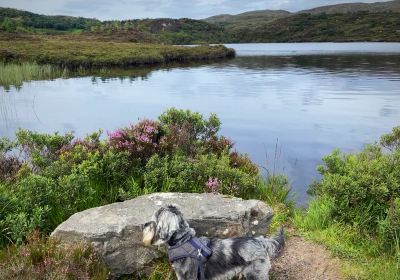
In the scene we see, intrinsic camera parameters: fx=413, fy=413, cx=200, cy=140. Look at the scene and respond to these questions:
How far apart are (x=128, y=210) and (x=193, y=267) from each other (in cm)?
219

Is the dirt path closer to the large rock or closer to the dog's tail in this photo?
the large rock

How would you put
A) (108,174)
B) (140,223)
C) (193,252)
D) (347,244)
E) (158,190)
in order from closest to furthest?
(193,252) → (140,223) → (347,244) → (158,190) → (108,174)

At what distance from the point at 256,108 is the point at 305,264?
1008 inches

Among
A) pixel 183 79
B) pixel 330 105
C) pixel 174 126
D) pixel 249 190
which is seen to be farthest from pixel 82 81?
pixel 249 190

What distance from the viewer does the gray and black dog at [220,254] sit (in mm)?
5789

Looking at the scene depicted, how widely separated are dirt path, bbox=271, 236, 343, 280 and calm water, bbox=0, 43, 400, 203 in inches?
208

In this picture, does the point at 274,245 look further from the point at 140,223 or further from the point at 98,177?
the point at 98,177

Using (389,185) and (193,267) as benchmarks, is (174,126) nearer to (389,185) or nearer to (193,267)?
(389,185)

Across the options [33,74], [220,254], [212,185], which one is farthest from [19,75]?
[220,254]

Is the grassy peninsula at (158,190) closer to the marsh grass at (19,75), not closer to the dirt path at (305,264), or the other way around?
the dirt path at (305,264)

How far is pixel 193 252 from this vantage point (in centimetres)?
595

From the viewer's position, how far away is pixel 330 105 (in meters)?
33.7

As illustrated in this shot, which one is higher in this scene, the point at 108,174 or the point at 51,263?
the point at 108,174

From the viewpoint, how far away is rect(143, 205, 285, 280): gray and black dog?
19.0 feet
